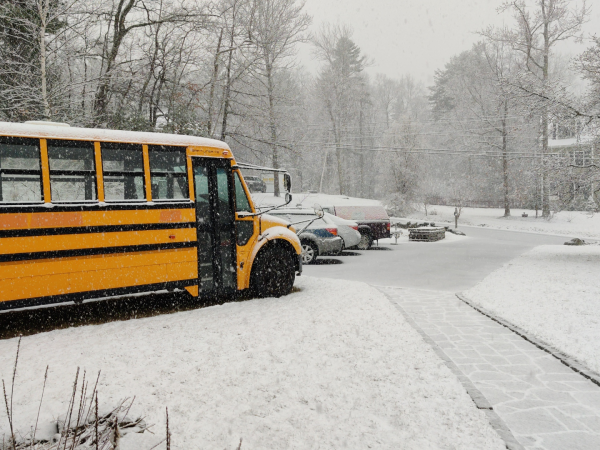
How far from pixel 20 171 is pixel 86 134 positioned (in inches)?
38.3

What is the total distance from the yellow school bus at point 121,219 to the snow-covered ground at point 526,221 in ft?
82.0

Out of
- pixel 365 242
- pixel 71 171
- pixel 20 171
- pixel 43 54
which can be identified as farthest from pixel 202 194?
A: pixel 365 242

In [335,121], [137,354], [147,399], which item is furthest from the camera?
[335,121]

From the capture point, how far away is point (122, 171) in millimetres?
6371

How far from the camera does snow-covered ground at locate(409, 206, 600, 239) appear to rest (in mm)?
30755

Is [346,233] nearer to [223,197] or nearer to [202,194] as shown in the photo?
[223,197]

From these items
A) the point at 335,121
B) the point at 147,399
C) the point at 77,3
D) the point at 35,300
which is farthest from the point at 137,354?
the point at 335,121

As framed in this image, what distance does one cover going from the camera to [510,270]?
470 inches

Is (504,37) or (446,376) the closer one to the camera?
(446,376)

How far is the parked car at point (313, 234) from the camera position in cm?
1407

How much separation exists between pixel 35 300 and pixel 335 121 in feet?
150

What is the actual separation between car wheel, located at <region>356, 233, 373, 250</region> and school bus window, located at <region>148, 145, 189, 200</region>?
42.1ft

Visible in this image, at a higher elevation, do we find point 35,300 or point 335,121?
point 335,121

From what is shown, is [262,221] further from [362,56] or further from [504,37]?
[362,56]
